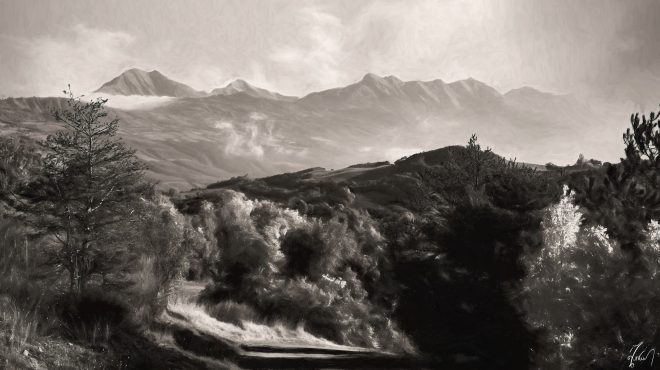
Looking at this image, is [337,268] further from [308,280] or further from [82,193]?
[82,193]

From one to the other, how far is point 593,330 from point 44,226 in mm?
14557

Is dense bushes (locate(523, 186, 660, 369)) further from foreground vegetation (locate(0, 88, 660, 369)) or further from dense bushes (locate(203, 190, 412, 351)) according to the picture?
dense bushes (locate(203, 190, 412, 351))

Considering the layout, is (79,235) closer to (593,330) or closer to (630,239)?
(593,330)

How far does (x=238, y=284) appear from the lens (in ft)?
84.1

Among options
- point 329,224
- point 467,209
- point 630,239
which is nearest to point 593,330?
point 630,239

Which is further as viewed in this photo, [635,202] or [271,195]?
[271,195]

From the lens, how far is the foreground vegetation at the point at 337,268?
44.4 ft
